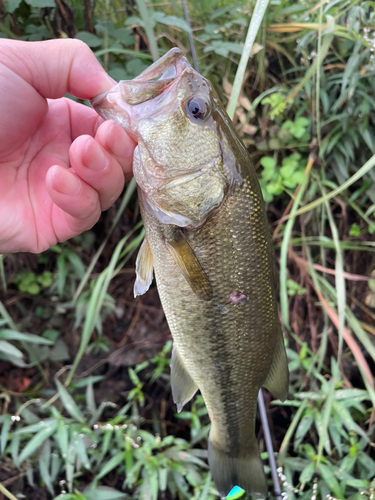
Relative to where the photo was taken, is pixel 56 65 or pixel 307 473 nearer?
pixel 56 65

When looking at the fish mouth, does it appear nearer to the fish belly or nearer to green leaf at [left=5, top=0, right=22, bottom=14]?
the fish belly

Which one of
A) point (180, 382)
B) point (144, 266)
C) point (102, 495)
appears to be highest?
point (144, 266)

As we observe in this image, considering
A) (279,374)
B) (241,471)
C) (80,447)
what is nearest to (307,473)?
(241,471)

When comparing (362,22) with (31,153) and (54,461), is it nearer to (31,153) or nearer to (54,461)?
(31,153)

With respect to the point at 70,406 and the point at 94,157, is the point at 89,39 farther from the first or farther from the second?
the point at 70,406

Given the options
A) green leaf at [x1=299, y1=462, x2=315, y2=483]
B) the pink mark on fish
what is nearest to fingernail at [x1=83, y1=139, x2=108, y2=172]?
the pink mark on fish

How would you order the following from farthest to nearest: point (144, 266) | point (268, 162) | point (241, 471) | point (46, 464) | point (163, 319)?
point (163, 319) → point (268, 162) → point (46, 464) → point (241, 471) → point (144, 266)

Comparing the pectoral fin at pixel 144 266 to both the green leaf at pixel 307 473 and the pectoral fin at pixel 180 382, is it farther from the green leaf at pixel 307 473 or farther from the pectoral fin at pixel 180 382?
the green leaf at pixel 307 473
